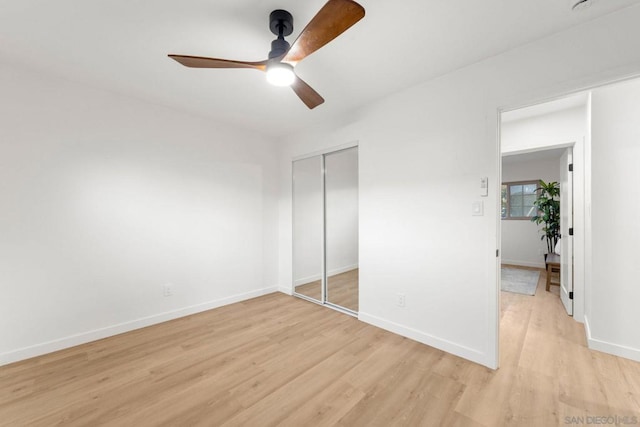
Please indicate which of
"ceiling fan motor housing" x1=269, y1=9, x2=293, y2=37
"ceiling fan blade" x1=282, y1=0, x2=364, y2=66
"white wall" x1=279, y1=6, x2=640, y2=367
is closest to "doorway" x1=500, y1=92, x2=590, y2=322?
"white wall" x1=279, y1=6, x2=640, y2=367

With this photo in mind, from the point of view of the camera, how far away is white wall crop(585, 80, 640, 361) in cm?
217

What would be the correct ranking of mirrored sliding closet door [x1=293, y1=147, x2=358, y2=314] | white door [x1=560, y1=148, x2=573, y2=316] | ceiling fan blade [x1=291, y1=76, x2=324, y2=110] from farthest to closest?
mirrored sliding closet door [x1=293, y1=147, x2=358, y2=314] → white door [x1=560, y1=148, x2=573, y2=316] → ceiling fan blade [x1=291, y1=76, x2=324, y2=110]

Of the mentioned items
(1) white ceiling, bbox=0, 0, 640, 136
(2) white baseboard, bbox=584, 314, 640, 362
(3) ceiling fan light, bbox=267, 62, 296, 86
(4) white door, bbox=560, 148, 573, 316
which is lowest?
(2) white baseboard, bbox=584, 314, 640, 362

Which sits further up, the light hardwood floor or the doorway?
the doorway

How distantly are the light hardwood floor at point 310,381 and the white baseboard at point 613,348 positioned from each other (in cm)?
7

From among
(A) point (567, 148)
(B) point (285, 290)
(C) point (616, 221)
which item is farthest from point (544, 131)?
(B) point (285, 290)

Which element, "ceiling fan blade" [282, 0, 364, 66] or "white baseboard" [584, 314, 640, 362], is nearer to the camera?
"ceiling fan blade" [282, 0, 364, 66]

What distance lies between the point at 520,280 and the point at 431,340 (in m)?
3.45

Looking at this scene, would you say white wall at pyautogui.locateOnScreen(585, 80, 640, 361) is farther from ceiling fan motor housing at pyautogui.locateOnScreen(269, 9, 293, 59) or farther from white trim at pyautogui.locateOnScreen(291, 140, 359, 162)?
ceiling fan motor housing at pyautogui.locateOnScreen(269, 9, 293, 59)

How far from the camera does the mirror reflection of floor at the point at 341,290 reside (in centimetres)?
347

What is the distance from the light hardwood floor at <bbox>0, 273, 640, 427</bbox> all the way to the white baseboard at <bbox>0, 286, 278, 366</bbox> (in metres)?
0.08

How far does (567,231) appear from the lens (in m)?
3.09

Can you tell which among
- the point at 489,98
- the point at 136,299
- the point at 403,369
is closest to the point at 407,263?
the point at 403,369

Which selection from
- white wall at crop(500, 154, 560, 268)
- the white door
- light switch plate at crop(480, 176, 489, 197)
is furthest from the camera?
white wall at crop(500, 154, 560, 268)
